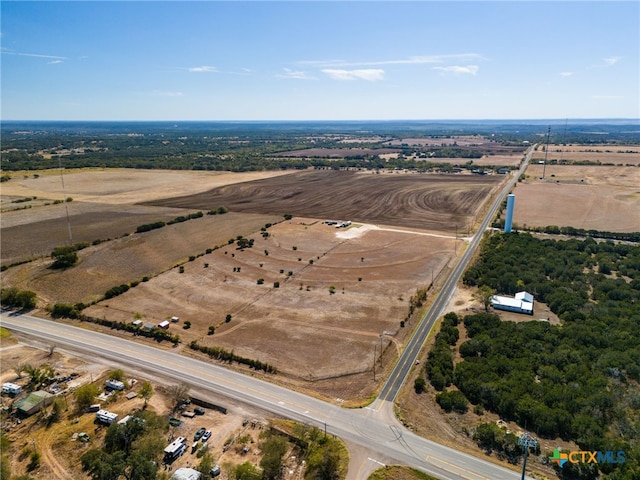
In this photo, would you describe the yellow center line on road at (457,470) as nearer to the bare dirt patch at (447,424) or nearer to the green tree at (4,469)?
the bare dirt patch at (447,424)

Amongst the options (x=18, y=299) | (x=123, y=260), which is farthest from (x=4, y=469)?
(x=123, y=260)

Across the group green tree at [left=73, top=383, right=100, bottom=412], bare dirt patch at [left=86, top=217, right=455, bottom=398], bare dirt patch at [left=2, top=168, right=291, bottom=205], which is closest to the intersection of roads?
bare dirt patch at [left=86, top=217, right=455, bottom=398]

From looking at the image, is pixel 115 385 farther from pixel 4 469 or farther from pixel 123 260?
pixel 123 260

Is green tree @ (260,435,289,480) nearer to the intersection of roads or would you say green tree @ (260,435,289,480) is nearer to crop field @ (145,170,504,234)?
the intersection of roads

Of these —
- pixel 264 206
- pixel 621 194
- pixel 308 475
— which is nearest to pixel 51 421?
pixel 308 475

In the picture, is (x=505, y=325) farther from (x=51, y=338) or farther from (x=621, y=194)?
(x=621, y=194)
